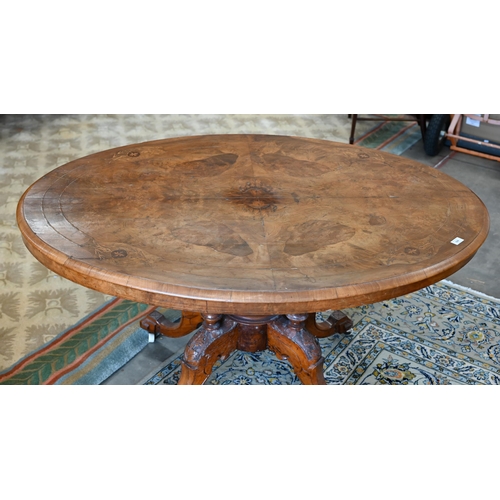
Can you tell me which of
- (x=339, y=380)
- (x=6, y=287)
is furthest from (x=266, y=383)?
(x=6, y=287)

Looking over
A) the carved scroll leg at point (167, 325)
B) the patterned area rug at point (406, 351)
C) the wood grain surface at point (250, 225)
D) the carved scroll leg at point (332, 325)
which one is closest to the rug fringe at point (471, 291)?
the patterned area rug at point (406, 351)

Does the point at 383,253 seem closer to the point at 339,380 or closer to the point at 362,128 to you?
the point at 339,380

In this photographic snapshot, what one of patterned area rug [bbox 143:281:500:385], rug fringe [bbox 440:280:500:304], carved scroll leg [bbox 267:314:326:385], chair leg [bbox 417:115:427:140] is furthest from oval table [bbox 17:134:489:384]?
chair leg [bbox 417:115:427:140]

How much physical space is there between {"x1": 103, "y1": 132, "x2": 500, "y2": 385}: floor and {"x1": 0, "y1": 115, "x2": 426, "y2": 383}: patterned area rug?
67 millimetres

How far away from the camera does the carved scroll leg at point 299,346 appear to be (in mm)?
2393

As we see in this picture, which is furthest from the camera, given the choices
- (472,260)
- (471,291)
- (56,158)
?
(56,158)

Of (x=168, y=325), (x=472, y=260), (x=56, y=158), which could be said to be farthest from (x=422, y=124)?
(x=168, y=325)

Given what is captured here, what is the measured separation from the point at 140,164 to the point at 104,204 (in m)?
0.38

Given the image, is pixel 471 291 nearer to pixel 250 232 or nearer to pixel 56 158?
pixel 250 232

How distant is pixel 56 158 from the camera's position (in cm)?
454

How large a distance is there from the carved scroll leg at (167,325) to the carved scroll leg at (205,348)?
0.32m

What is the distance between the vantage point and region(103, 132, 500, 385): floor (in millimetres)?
2736

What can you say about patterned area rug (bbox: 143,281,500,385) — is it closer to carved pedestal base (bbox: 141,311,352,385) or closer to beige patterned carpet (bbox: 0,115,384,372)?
carved pedestal base (bbox: 141,311,352,385)

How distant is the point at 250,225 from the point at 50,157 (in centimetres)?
276
